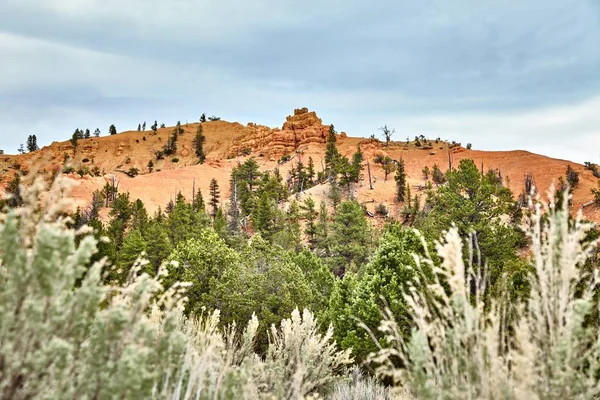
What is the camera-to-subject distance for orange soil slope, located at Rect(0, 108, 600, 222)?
73775 mm

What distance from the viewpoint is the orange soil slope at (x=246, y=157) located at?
242 feet

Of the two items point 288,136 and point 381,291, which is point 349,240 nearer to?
point 381,291

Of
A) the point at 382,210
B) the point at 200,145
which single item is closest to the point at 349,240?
the point at 382,210

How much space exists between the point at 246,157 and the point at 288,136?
38.0 ft

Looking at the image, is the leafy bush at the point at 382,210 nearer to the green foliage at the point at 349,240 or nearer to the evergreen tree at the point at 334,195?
the evergreen tree at the point at 334,195

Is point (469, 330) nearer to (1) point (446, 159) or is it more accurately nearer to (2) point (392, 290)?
(2) point (392, 290)

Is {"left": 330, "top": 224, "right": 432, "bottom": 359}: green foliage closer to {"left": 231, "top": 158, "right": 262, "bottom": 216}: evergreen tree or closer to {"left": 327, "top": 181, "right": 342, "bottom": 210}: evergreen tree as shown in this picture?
{"left": 327, "top": 181, "right": 342, "bottom": 210}: evergreen tree

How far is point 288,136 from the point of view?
106 meters

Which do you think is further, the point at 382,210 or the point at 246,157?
the point at 246,157

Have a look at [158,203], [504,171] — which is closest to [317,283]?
[158,203]

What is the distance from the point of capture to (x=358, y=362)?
1231 cm

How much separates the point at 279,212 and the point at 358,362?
3686 cm

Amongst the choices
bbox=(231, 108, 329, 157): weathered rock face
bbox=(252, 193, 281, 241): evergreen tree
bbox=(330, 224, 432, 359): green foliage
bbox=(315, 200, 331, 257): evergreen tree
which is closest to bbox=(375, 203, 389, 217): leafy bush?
bbox=(315, 200, 331, 257): evergreen tree

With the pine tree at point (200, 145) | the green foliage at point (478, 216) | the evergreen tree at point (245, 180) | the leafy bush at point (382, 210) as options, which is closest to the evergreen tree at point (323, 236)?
the leafy bush at point (382, 210)
